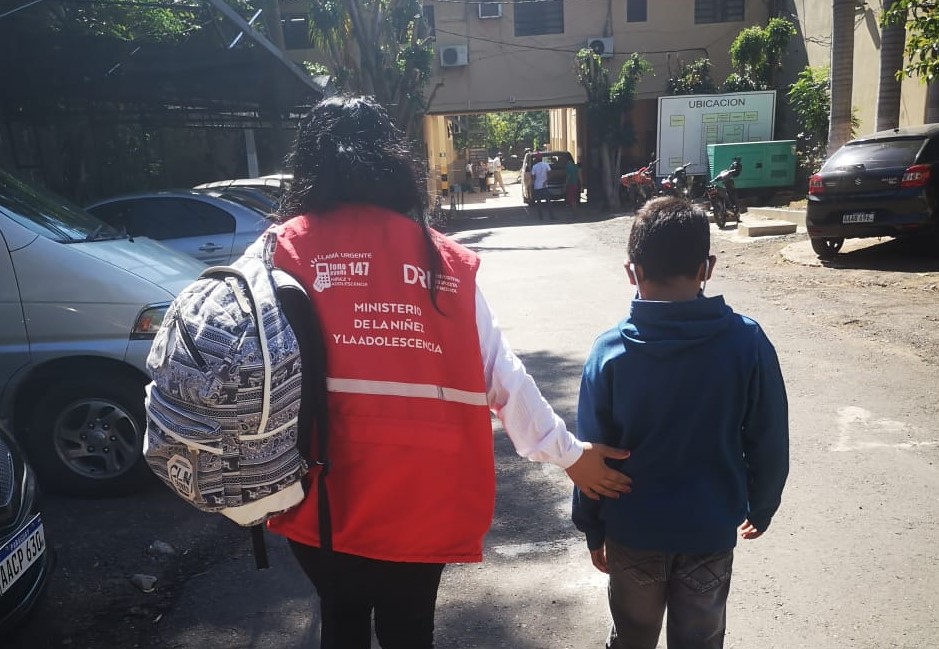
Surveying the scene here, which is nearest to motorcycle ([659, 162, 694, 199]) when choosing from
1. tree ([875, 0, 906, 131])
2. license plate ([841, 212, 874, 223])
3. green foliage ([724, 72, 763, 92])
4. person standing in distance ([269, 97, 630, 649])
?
tree ([875, 0, 906, 131])

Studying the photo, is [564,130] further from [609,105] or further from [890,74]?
[890,74]

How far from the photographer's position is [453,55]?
82.3ft

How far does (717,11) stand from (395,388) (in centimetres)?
2673

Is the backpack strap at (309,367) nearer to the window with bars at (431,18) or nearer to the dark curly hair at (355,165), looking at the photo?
the dark curly hair at (355,165)

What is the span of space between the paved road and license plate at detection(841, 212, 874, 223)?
488 cm

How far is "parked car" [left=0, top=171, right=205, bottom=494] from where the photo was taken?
446cm

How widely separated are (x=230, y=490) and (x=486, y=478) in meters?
0.58

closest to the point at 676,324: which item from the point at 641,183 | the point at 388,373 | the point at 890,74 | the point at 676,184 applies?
the point at 388,373

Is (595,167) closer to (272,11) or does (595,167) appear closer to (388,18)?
(388,18)

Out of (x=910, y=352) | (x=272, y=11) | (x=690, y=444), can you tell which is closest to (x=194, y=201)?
(x=910, y=352)

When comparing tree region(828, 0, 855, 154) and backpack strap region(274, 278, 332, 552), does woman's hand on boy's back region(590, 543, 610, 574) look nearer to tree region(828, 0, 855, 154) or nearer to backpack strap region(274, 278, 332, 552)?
backpack strap region(274, 278, 332, 552)

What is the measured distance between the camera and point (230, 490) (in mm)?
1743

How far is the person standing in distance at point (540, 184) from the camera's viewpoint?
76.6ft

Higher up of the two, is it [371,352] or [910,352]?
[371,352]
